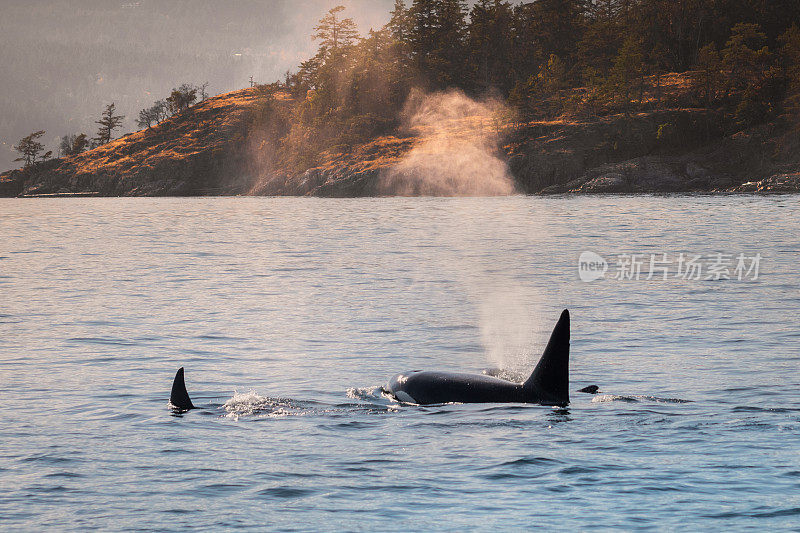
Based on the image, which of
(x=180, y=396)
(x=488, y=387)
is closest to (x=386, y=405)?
(x=488, y=387)

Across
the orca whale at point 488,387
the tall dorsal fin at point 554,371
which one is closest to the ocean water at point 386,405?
Result: the orca whale at point 488,387

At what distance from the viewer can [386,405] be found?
16.8m

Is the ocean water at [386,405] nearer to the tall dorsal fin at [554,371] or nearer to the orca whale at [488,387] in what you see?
the orca whale at [488,387]

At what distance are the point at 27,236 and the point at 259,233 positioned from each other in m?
19.0

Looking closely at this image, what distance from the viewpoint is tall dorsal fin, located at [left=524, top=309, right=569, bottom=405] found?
1552cm

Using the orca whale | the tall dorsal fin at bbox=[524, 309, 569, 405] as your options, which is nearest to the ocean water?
the orca whale

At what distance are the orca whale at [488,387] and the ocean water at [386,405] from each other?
0.28 meters

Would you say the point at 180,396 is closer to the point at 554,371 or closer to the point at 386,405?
the point at 386,405

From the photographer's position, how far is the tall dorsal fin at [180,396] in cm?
1667

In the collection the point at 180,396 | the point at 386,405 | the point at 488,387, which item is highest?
the point at 488,387

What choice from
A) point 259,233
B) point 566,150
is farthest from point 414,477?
point 566,150

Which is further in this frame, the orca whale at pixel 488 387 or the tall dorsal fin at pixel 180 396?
the tall dorsal fin at pixel 180 396

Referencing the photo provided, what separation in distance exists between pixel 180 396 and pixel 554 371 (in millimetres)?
6763

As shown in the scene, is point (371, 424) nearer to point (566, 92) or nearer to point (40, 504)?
point (40, 504)
